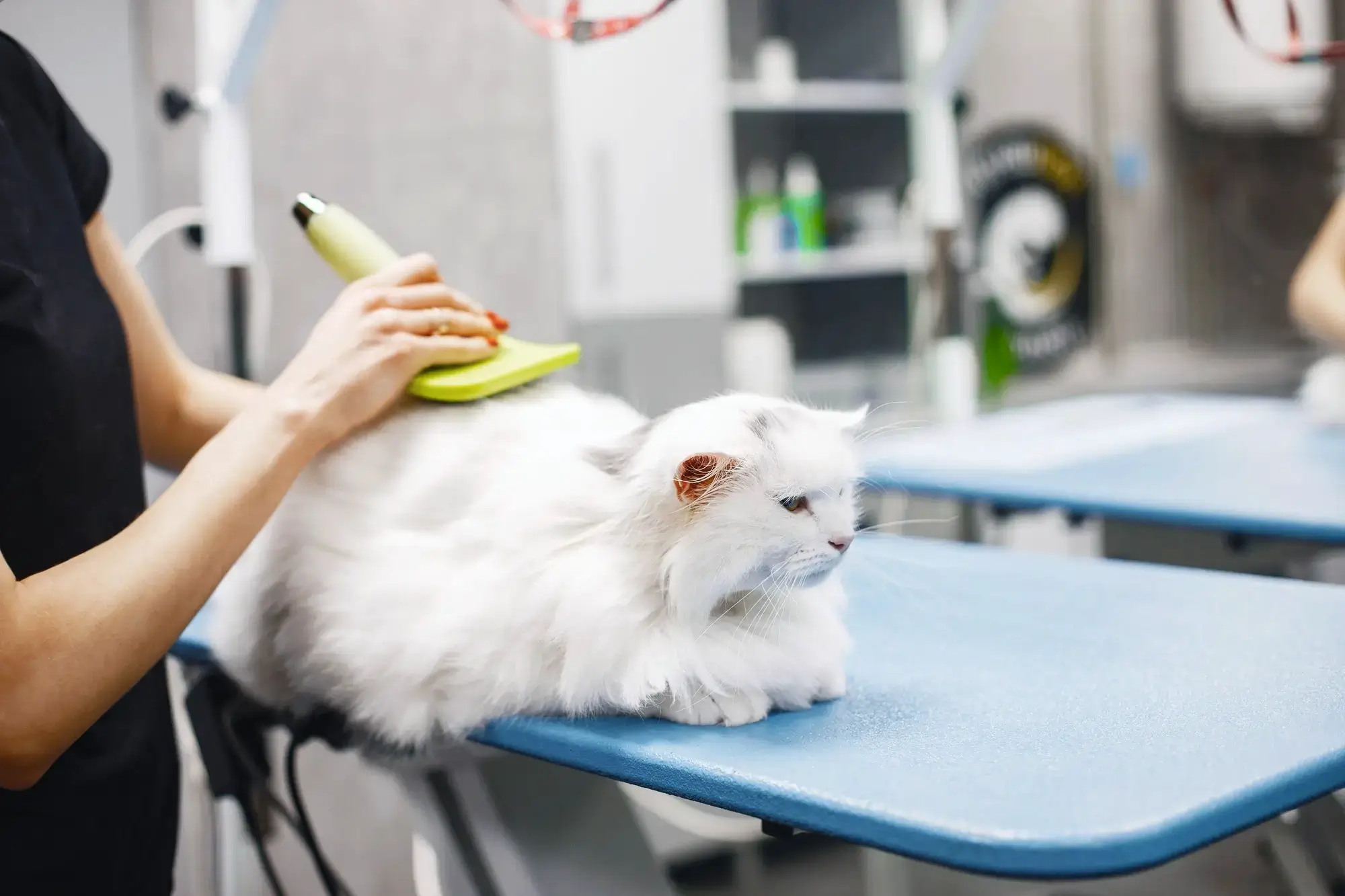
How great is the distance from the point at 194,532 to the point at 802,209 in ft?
6.86

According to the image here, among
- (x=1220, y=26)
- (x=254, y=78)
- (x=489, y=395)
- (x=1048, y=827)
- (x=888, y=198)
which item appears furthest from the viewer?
(x=1220, y=26)

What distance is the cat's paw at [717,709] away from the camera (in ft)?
2.31

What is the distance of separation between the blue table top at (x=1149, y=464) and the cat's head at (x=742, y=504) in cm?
38

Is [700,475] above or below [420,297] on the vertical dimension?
below

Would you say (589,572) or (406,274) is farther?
(406,274)

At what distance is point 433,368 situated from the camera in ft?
2.91

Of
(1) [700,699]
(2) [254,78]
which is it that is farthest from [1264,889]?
(2) [254,78]

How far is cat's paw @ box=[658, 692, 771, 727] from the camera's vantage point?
27.7 inches

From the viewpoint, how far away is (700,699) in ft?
2.32

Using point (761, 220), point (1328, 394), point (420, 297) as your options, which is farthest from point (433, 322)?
point (761, 220)

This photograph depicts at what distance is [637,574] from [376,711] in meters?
0.20

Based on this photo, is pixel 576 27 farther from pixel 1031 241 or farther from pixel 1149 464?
pixel 1031 241

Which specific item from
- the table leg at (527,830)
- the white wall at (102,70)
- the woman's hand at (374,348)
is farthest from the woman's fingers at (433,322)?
the white wall at (102,70)

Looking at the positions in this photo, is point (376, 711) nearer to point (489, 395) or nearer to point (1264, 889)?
point (489, 395)
